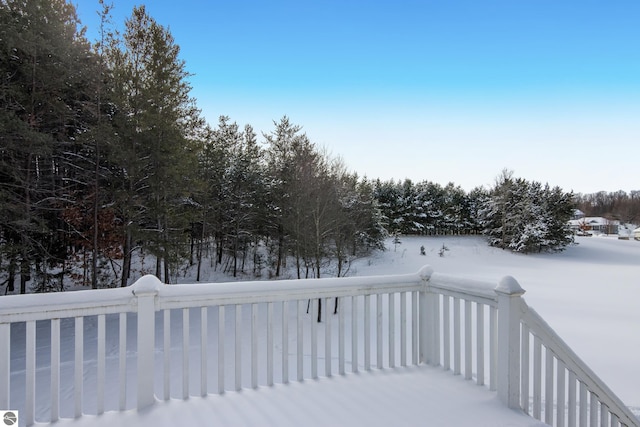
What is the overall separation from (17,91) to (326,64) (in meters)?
7.05

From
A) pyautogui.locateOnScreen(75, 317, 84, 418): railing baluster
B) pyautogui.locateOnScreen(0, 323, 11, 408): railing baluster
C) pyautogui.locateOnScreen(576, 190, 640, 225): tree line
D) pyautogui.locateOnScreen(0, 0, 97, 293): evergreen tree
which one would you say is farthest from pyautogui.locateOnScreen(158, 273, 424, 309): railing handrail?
pyautogui.locateOnScreen(576, 190, 640, 225): tree line

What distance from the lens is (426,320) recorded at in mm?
2857

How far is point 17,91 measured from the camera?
23.4 feet

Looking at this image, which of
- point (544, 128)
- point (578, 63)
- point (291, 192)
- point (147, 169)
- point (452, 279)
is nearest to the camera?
point (452, 279)

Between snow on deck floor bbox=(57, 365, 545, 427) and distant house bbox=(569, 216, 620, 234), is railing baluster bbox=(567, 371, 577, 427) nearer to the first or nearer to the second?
snow on deck floor bbox=(57, 365, 545, 427)

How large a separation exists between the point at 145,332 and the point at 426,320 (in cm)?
215

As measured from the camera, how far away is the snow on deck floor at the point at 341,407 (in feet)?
6.34

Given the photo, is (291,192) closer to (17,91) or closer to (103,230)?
(103,230)

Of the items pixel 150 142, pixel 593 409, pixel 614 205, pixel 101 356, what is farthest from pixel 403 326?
pixel 614 205

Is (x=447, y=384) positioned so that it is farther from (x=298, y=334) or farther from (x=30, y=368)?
(x=30, y=368)

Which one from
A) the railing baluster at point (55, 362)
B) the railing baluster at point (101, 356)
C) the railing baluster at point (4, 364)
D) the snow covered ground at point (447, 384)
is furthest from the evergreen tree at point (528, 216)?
the railing baluster at point (4, 364)

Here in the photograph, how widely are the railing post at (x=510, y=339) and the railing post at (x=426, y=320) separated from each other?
677mm

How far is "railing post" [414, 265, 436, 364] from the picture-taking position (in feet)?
9.31

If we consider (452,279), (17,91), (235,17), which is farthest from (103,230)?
(452,279)
